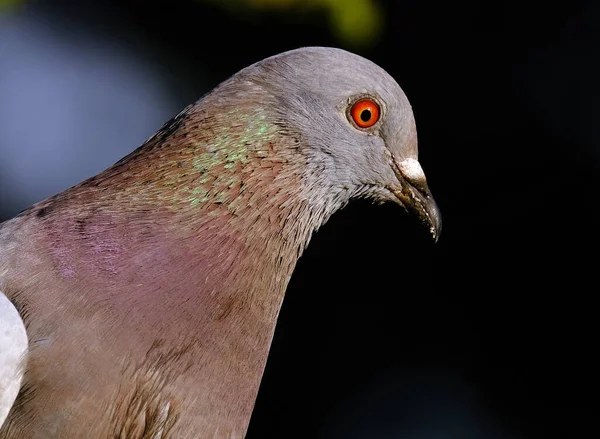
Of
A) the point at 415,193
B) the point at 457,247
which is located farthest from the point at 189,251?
the point at 457,247

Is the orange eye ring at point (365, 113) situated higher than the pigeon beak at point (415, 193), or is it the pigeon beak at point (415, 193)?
the orange eye ring at point (365, 113)

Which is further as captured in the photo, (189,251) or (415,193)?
(415,193)

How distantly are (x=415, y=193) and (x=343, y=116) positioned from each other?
0.36 meters

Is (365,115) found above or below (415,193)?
above

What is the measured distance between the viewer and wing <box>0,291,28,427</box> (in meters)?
2.01

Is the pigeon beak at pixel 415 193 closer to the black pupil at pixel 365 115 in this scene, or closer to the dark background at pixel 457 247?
the black pupil at pixel 365 115

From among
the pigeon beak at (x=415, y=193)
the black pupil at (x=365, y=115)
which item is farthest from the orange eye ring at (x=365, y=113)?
the pigeon beak at (x=415, y=193)

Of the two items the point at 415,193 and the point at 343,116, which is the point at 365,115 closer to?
the point at 343,116

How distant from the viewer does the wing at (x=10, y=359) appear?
6.61 feet

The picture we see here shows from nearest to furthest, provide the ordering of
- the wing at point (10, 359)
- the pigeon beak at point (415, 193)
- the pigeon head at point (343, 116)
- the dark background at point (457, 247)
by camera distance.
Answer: the wing at point (10, 359) → the pigeon head at point (343, 116) → the pigeon beak at point (415, 193) → the dark background at point (457, 247)

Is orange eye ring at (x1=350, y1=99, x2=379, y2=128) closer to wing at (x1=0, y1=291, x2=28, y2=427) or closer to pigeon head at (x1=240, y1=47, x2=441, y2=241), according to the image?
pigeon head at (x1=240, y1=47, x2=441, y2=241)

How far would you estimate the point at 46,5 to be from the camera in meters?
6.16

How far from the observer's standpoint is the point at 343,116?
101 inches

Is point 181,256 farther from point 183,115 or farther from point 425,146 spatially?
point 425,146
